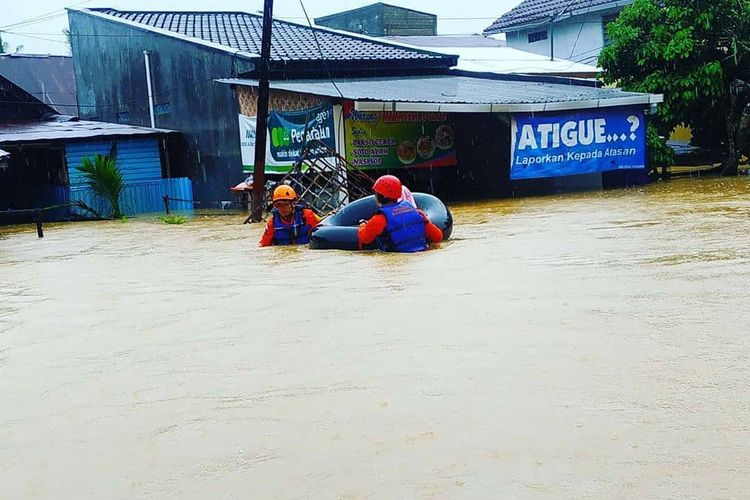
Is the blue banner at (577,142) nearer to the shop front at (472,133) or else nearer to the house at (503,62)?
the shop front at (472,133)

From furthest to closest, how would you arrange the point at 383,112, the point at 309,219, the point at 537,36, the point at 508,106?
the point at 537,36, the point at 383,112, the point at 508,106, the point at 309,219

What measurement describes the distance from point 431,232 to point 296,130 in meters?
7.22

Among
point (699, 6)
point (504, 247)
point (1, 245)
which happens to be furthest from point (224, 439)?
point (699, 6)

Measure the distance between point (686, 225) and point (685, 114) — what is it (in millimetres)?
9673

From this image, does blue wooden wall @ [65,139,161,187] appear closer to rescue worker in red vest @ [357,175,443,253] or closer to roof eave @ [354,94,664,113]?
roof eave @ [354,94,664,113]

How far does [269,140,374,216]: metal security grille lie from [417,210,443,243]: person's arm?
4.21 meters

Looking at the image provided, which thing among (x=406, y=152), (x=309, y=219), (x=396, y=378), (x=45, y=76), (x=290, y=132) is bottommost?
(x=396, y=378)

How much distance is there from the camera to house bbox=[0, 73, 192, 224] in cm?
2075

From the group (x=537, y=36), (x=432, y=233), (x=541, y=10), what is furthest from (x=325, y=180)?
(x=537, y=36)

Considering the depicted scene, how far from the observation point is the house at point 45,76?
1145 inches

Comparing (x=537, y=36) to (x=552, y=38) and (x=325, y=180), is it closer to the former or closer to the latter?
(x=552, y=38)

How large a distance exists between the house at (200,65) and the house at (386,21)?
8.81 metres

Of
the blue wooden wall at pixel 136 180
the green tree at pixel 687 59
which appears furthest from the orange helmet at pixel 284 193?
the blue wooden wall at pixel 136 180

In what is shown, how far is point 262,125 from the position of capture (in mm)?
15203
